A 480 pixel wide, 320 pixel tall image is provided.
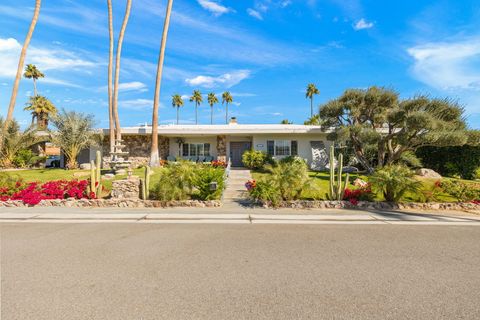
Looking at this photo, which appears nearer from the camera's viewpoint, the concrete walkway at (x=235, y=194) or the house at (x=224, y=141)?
the concrete walkway at (x=235, y=194)

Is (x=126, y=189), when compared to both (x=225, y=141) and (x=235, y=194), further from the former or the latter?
(x=225, y=141)

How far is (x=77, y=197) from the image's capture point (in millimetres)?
10109

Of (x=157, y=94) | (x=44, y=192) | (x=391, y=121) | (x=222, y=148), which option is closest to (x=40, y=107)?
(x=157, y=94)

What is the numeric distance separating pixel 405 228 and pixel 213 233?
5053 mm

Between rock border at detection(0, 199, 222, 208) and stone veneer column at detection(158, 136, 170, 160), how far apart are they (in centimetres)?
1200

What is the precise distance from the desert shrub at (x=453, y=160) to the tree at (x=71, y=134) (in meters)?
24.2

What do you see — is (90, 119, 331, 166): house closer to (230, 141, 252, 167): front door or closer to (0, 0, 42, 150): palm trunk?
(230, 141, 252, 167): front door

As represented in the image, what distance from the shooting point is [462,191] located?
991 centimetres

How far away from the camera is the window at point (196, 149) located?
2217cm

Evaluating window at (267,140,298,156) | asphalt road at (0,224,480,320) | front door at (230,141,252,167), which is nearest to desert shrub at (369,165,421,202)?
asphalt road at (0,224,480,320)

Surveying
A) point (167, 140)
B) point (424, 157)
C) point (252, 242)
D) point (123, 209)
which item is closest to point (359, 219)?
point (252, 242)

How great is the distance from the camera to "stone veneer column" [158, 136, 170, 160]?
21.7 metres

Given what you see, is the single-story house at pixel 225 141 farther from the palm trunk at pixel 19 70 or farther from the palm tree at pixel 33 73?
the palm tree at pixel 33 73

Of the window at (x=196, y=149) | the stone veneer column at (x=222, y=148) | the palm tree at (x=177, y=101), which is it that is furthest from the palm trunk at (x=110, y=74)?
the palm tree at (x=177, y=101)
